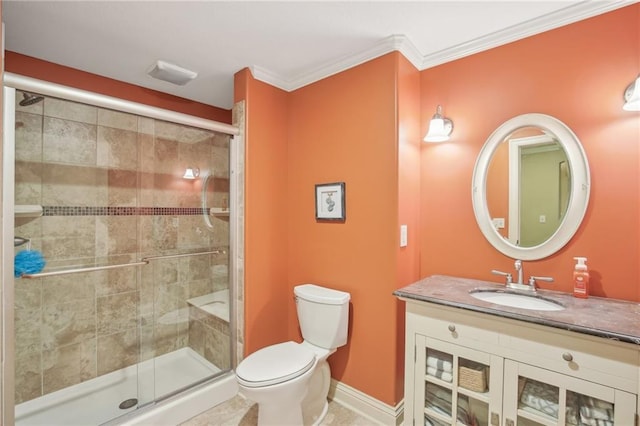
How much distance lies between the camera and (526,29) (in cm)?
163

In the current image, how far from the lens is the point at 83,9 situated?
1507 millimetres

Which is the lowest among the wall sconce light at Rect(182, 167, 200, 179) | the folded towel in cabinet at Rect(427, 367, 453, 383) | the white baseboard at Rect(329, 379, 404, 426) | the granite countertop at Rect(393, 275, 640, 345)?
the white baseboard at Rect(329, 379, 404, 426)

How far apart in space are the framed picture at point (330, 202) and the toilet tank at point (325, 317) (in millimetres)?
521

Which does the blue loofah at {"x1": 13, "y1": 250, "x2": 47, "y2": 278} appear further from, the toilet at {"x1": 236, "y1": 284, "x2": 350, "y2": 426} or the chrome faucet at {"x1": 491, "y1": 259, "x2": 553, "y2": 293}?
the chrome faucet at {"x1": 491, "y1": 259, "x2": 553, "y2": 293}

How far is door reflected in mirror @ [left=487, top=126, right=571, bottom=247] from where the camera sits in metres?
1.58

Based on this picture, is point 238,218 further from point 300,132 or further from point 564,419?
point 564,419

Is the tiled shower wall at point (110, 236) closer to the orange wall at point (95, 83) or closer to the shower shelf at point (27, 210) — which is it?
the shower shelf at point (27, 210)

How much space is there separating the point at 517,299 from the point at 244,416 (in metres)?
1.78

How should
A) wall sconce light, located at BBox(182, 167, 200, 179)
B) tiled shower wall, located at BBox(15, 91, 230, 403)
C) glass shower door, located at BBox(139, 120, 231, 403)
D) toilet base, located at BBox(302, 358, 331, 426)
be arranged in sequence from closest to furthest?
1. toilet base, located at BBox(302, 358, 331, 426)
2. tiled shower wall, located at BBox(15, 91, 230, 403)
3. glass shower door, located at BBox(139, 120, 231, 403)
4. wall sconce light, located at BBox(182, 167, 200, 179)

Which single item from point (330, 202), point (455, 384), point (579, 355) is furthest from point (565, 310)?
point (330, 202)

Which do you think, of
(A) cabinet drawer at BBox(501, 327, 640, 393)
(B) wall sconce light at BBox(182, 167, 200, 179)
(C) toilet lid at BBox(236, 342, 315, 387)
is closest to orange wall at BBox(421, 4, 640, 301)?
(A) cabinet drawer at BBox(501, 327, 640, 393)

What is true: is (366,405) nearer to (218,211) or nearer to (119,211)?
(218,211)

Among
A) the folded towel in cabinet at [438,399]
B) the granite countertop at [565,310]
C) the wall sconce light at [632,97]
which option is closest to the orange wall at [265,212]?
the granite countertop at [565,310]

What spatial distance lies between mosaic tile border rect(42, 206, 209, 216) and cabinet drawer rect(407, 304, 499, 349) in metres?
1.91
